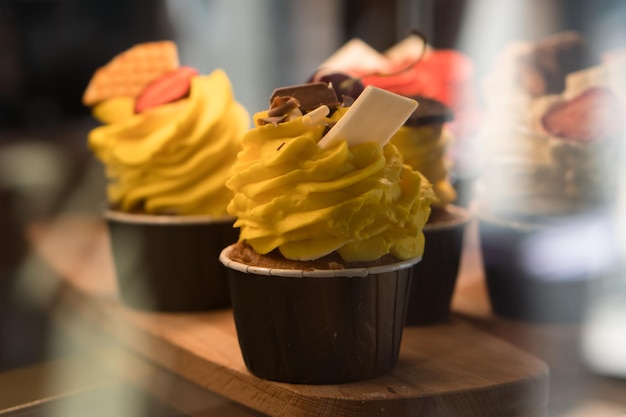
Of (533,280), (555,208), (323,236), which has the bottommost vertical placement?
(533,280)

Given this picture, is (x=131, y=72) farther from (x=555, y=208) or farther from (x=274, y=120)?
(x=555, y=208)

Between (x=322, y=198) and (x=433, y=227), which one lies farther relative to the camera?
(x=433, y=227)

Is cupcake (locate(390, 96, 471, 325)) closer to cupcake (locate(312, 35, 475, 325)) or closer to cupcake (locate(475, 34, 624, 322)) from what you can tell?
cupcake (locate(312, 35, 475, 325))

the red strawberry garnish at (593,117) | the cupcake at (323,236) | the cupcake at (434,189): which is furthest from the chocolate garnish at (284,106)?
the red strawberry garnish at (593,117)

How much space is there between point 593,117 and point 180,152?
2.72ft

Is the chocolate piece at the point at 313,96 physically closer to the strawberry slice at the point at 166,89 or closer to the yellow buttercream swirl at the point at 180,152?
A: the yellow buttercream swirl at the point at 180,152

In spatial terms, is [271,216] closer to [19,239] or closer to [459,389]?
[459,389]

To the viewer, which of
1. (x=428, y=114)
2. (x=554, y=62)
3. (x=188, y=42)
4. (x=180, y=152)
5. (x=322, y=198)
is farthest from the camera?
(x=188, y=42)

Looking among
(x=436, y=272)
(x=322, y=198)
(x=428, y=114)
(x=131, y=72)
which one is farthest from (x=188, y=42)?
(x=322, y=198)

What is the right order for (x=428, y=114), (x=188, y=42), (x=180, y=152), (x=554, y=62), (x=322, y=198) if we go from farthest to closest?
1. (x=188, y=42)
2. (x=554, y=62)
3. (x=180, y=152)
4. (x=428, y=114)
5. (x=322, y=198)

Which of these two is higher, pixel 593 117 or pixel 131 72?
pixel 131 72

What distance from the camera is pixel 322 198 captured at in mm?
1171

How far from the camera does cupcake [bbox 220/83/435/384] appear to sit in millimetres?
1167

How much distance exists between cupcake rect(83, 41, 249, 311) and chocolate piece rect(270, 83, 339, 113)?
0.45m
